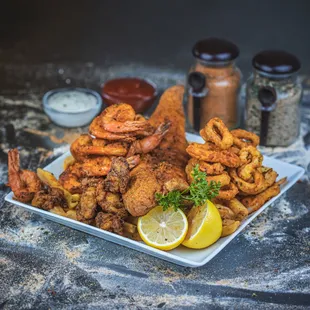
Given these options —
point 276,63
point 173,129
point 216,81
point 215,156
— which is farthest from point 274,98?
point 215,156

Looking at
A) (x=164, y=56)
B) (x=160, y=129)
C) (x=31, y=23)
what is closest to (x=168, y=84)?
(x=164, y=56)

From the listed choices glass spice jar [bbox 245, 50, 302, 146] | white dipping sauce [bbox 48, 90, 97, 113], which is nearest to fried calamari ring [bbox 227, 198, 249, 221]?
glass spice jar [bbox 245, 50, 302, 146]

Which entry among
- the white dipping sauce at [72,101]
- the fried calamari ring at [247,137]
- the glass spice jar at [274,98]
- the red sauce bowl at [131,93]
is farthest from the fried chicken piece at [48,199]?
the glass spice jar at [274,98]

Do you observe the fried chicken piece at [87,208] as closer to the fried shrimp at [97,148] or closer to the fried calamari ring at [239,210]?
the fried shrimp at [97,148]

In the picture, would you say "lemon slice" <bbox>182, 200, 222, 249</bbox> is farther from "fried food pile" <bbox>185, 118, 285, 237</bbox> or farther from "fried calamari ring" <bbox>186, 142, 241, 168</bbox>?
"fried calamari ring" <bbox>186, 142, 241, 168</bbox>

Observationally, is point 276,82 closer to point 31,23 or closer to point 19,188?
point 19,188

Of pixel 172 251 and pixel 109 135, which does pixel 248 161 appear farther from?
pixel 109 135
